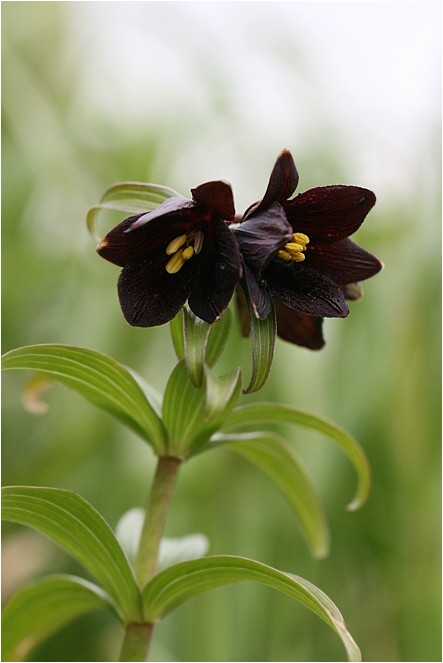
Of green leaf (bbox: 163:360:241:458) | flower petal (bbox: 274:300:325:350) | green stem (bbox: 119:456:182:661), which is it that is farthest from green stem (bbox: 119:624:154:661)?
flower petal (bbox: 274:300:325:350)

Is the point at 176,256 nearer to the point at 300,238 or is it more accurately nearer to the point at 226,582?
the point at 300,238

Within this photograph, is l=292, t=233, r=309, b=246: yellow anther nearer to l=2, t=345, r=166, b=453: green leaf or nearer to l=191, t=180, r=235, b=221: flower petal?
l=191, t=180, r=235, b=221: flower petal

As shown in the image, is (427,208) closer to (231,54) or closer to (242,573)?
(231,54)

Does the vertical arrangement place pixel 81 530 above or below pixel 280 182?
below

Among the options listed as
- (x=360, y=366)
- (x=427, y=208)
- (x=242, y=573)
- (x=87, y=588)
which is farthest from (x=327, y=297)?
(x=427, y=208)

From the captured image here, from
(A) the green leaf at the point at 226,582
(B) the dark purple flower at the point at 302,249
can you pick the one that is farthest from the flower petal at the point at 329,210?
(A) the green leaf at the point at 226,582

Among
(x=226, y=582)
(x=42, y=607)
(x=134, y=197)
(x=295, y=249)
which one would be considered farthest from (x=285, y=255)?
(x=42, y=607)
